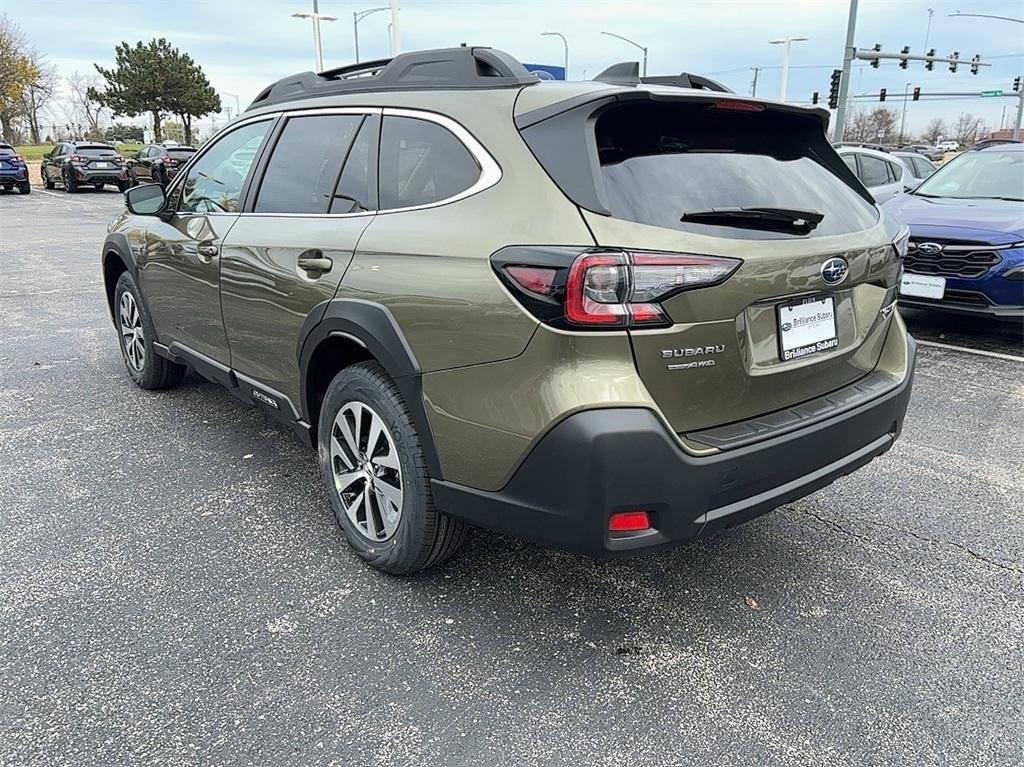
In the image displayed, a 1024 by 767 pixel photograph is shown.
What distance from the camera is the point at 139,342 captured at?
4898mm

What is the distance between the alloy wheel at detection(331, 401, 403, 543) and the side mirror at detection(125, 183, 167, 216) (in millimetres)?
2294

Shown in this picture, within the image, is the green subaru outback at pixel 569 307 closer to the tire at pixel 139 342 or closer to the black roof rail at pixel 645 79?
the black roof rail at pixel 645 79

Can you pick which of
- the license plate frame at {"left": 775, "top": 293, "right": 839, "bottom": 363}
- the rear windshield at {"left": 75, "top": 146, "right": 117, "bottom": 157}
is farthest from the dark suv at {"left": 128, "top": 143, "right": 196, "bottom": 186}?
the license plate frame at {"left": 775, "top": 293, "right": 839, "bottom": 363}

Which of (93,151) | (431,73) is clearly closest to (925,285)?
(431,73)

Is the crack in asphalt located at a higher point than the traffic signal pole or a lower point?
lower

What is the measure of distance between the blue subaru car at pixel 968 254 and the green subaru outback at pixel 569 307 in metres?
3.50

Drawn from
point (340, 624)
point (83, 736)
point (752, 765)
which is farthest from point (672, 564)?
point (83, 736)

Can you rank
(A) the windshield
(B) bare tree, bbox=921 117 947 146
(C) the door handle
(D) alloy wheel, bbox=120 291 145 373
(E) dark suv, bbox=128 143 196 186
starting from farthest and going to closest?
(B) bare tree, bbox=921 117 947 146 < (E) dark suv, bbox=128 143 196 186 < (A) the windshield < (D) alloy wheel, bbox=120 291 145 373 < (C) the door handle

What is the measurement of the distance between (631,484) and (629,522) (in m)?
0.14

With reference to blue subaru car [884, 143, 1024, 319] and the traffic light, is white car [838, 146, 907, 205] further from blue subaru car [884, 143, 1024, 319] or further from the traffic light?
the traffic light

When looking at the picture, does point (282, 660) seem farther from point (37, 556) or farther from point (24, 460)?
point (24, 460)

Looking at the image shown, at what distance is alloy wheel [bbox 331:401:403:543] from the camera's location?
2729mm

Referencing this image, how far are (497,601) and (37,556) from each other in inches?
71.4

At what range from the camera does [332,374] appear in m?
3.07
